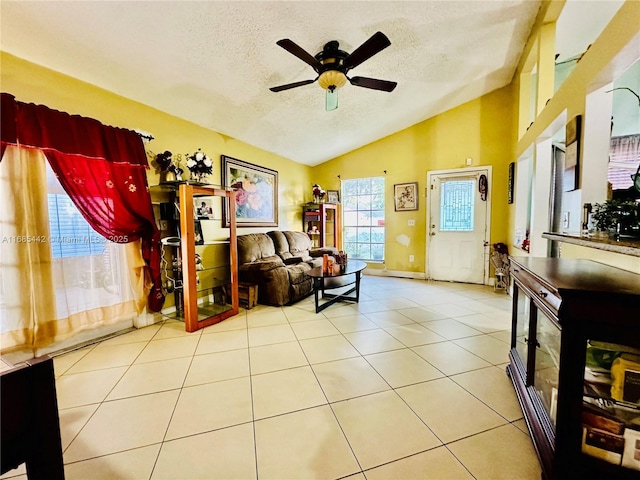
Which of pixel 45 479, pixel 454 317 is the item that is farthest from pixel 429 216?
pixel 45 479

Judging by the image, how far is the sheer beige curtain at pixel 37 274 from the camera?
197cm

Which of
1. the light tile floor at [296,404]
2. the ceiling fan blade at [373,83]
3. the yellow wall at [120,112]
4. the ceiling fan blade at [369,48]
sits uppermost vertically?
the ceiling fan blade at [369,48]

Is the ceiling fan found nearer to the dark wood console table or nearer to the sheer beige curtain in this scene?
the sheer beige curtain

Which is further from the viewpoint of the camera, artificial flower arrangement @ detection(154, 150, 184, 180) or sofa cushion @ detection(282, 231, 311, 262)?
sofa cushion @ detection(282, 231, 311, 262)

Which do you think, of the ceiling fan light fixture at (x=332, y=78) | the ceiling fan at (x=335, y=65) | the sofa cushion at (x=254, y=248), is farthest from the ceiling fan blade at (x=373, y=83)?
the sofa cushion at (x=254, y=248)

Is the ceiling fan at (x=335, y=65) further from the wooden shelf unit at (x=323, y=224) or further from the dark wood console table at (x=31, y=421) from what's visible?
the wooden shelf unit at (x=323, y=224)

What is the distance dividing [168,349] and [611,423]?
287cm

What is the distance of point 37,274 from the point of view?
2098 millimetres

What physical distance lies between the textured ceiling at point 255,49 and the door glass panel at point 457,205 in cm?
154

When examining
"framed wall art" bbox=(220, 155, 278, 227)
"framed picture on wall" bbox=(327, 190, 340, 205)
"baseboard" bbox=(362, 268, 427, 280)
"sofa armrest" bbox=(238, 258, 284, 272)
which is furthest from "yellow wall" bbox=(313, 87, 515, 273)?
"sofa armrest" bbox=(238, 258, 284, 272)

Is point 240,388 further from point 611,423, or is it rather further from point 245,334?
point 611,423

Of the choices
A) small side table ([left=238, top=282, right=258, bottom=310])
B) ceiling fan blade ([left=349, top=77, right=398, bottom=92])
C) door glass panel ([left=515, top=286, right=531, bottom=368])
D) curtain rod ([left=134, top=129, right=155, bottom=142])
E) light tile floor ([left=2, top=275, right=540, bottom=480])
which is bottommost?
light tile floor ([left=2, top=275, right=540, bottom=480])

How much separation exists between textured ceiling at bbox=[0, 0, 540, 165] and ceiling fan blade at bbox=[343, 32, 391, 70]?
391 mm

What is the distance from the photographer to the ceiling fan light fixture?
2.40 metres
